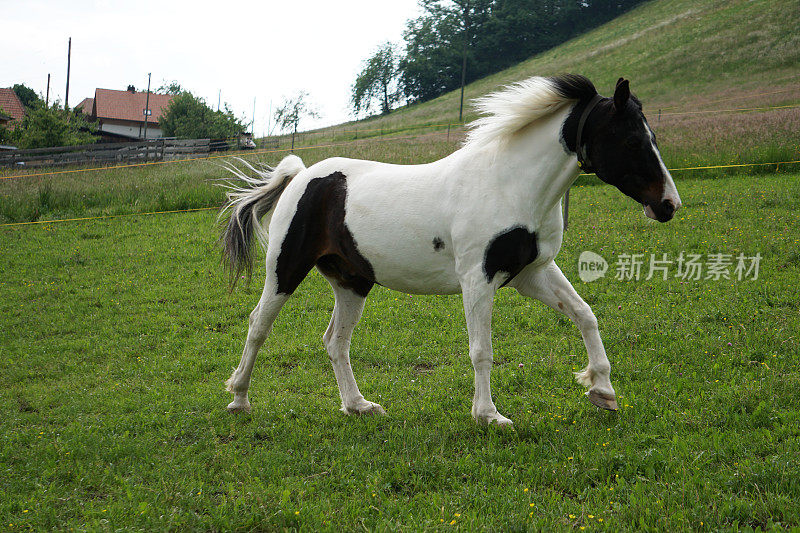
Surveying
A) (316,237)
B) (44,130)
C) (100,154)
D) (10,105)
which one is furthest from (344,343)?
(10,105)

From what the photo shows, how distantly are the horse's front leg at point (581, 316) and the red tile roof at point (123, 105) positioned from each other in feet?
235

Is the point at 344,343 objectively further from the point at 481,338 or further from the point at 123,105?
the point at 123,105

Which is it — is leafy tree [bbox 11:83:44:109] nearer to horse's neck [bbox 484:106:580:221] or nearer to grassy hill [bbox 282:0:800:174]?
grassy hill [bbox 282:0:800:174]

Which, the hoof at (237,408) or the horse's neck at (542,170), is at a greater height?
the horse's neck at (542,170)

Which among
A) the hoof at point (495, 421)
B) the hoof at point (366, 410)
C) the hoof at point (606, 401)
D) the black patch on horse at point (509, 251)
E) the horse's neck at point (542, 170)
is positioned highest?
the horse's neck at point (542, 170)

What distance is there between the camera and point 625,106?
4.14 meters

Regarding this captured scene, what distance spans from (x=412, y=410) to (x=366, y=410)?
41 cm

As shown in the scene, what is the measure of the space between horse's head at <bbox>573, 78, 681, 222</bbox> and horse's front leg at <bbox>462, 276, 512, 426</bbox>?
122 cm

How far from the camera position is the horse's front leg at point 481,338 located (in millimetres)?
4496

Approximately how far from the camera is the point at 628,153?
418 centimetres

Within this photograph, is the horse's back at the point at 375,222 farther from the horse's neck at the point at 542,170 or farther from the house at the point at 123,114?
the house at the point at 123,114

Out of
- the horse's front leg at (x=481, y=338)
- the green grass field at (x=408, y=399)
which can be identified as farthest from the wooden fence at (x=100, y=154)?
the horse's front leg at (x=481, y=338)

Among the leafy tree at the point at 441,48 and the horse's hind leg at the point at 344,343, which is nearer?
the horse's hind leg at the point at 344,343

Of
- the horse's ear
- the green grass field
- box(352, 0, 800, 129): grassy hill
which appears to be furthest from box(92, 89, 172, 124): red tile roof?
the horse's ear
